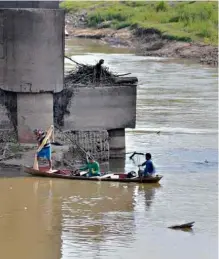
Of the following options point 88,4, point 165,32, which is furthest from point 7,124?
point 88,4

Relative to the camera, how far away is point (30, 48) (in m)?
20.8

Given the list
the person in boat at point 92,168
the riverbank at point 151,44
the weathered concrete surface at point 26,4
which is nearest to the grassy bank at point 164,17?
the riverbank at point 151,44

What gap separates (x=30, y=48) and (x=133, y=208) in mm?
5159

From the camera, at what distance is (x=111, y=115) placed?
22.6m

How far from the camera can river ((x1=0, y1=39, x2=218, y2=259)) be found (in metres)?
15.2

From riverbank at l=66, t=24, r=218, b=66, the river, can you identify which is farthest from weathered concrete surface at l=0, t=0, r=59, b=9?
riverbank at l=66, t=24, r=218, b=66

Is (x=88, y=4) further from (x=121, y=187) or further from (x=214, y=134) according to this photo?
(x=121, y=187)

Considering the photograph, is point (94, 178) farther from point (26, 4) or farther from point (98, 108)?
point (26, 4)

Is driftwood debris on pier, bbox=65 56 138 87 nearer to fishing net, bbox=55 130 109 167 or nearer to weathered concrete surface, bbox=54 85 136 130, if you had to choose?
weathered concrete surface, bbox=54 85 136 130

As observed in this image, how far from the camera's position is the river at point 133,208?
15219mm

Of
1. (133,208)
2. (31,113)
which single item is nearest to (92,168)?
(133,208)

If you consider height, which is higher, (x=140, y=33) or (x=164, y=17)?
(x=164, y=17)

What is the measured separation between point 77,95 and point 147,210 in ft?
17.4

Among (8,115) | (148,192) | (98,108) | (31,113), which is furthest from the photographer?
(98,108)
